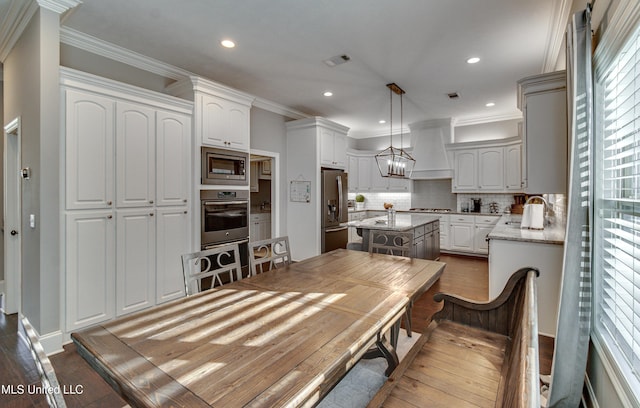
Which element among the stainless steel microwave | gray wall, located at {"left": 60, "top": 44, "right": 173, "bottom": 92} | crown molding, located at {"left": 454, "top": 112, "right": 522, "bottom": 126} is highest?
crown molding, located at {"left": 454, "top": 112, "right": 522, "bottom": 126}

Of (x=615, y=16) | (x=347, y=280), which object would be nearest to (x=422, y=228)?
(x=347, y=280)

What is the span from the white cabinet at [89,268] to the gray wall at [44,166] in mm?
98

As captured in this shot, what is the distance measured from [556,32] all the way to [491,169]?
354cm

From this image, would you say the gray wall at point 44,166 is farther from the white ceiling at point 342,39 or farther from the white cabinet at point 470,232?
the white cabinet at point 470,232

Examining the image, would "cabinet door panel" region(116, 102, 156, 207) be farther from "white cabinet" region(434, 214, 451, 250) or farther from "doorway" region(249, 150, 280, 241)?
"white cabinet" region(434, 214, 451, 250)

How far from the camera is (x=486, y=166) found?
6.02m

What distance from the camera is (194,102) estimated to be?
345 cm

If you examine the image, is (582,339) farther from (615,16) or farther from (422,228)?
(422,228)

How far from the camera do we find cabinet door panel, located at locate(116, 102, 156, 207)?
2.85 metres

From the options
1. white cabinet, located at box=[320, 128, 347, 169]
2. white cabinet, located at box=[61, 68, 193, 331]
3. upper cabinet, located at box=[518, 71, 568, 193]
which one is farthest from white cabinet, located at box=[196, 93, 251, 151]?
upper cabinet, located at box=[518, 71, 568, 193]

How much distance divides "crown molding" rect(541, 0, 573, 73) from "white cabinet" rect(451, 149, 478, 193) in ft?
8.97

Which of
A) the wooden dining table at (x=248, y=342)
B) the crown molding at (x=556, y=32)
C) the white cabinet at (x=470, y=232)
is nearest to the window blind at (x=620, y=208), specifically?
the wooden dining table at (x=248, y=342)

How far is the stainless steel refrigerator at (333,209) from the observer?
16.8ft

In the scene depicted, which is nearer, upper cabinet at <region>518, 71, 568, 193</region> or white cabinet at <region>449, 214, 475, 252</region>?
upper cabinet at <region>518, 71, 568, 193</region>
